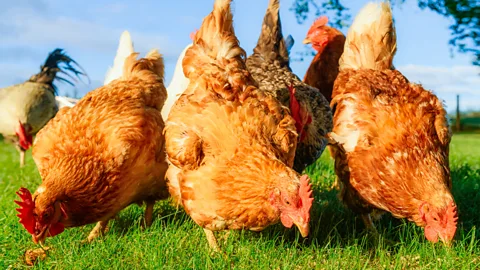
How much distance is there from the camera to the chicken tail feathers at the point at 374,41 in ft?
13.2

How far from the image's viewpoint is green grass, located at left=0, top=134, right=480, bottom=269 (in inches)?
123

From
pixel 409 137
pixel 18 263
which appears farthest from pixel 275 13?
pixel 18 263

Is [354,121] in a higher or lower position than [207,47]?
lower

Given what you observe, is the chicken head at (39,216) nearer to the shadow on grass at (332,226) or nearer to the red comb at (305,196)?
the shadow on grass at (332,226)

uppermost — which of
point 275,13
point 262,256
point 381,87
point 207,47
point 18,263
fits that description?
point 275,13

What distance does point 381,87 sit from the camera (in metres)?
3.70

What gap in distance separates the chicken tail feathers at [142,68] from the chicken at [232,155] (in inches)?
35.1

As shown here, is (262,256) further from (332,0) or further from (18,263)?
(332,0)

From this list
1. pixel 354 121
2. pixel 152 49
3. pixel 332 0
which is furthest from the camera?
pixel 332 0

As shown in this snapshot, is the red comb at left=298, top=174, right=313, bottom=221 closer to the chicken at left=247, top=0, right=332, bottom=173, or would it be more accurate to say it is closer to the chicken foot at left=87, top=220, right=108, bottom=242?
the chicken at left=247, top=0, right=332, bottom=173

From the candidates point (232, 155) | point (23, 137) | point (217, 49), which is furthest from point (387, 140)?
point (23, 137)

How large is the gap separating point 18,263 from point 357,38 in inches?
134

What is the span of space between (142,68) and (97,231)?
1.62 meters

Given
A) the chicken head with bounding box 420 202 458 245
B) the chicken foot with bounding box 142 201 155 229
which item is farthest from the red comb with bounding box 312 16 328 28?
the chicken head with bounding box 420 202 458 245
